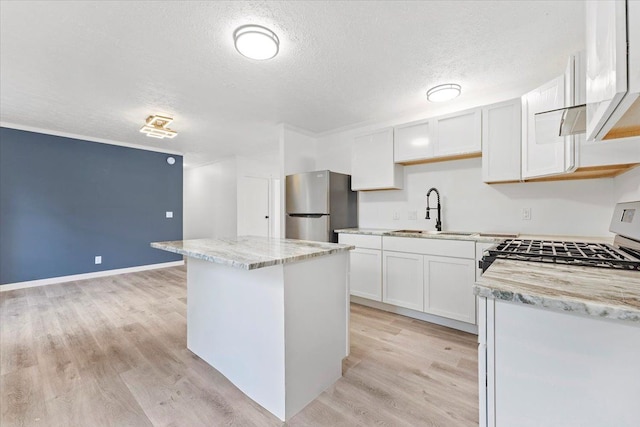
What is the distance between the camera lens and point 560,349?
0.71 meters

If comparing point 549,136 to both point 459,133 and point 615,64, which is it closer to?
point 615,64

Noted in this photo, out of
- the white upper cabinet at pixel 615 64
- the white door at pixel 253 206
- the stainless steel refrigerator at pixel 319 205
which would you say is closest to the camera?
the white upper cabinet at pixel 615 64

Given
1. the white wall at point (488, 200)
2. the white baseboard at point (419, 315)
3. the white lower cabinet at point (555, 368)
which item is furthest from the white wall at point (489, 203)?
the white lower cabinet at point (555, 368)

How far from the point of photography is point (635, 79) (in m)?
0.54

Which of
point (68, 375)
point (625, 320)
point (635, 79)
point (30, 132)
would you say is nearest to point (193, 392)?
point (68, 375)

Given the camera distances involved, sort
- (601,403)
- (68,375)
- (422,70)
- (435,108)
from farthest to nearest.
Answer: (435,108) → (422,70) → (68,375) → (601,403)

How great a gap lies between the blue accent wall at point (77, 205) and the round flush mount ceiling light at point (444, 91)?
4966 millimetres

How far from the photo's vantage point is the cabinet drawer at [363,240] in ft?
9.73

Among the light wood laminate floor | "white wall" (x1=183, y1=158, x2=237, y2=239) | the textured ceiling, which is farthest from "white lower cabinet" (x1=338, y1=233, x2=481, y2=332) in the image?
"white wall" (x1=183, y1=158, x2=237, y2=239)

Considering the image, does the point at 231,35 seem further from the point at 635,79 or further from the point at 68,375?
the point at 68,375

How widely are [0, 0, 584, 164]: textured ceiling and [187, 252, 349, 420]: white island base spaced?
1556mm

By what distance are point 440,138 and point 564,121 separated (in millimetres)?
1818

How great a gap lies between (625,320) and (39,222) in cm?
588

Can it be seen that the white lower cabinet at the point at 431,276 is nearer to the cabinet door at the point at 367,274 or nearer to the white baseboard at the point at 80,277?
the cabinet door at the point at 367,274
